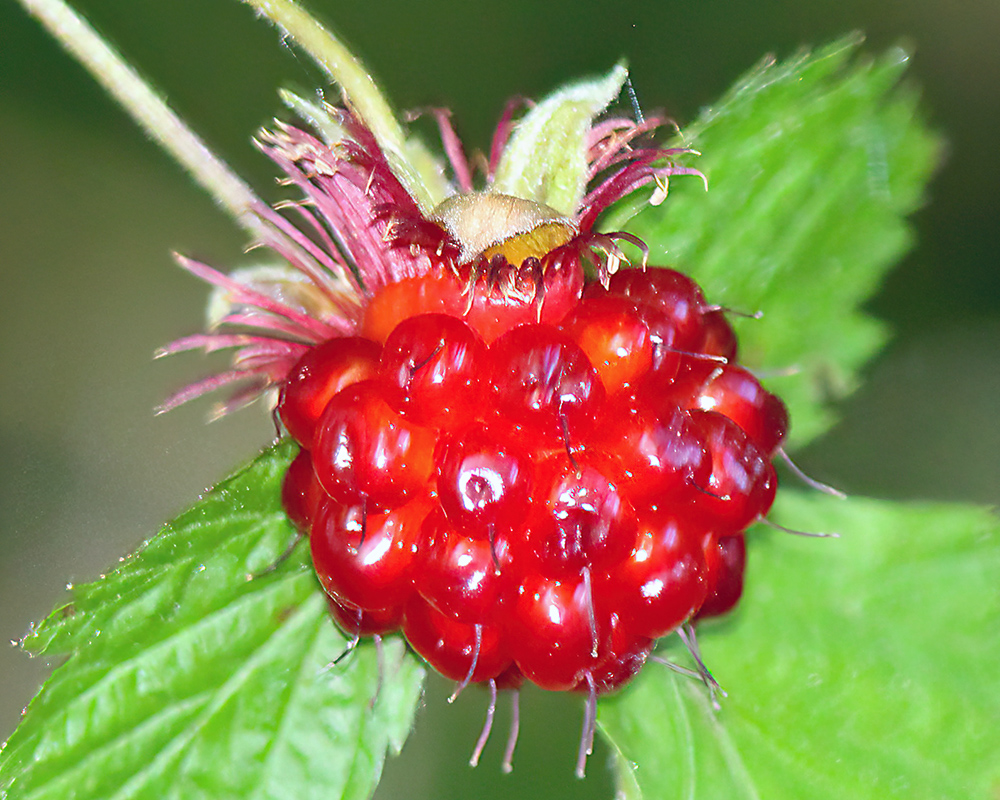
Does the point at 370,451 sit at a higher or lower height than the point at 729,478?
higher

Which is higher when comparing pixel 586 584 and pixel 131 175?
pixel 131 175

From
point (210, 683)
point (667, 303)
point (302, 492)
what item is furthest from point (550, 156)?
point (210, 683)

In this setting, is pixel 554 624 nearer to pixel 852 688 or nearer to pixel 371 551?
pixel 371 551

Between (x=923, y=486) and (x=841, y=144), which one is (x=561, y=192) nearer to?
(x=841, y=144)

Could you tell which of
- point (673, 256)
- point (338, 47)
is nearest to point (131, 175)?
point (338, 47)

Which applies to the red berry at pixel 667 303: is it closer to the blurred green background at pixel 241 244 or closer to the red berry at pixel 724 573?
the red berry at pixel 724 573

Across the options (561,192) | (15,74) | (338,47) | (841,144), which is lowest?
(841,144)
